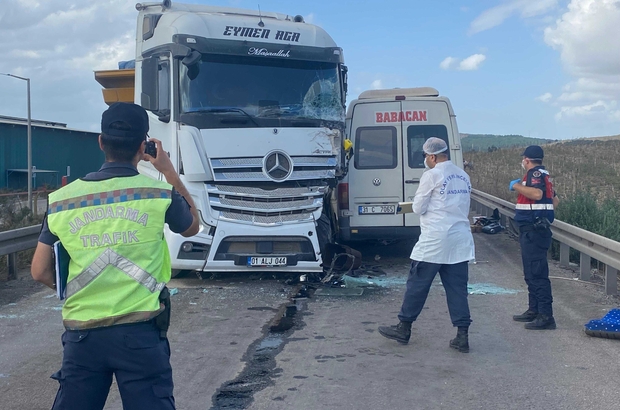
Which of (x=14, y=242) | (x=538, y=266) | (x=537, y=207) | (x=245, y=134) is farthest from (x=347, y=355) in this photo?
(x=14, y=242)

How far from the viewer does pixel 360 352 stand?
19.8 feet

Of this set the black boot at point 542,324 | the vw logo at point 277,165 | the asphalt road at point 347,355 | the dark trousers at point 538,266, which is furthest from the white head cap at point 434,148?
the vw logo at point 277,165

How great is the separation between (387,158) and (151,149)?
26.4 feet

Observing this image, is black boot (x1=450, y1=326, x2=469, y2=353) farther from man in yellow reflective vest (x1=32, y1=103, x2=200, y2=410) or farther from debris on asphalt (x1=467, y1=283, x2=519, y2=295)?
man in yellow reflective vest (x1=32, y1=103, x2=200, y2=410)

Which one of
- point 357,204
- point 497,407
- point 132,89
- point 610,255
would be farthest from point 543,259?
point 132,89

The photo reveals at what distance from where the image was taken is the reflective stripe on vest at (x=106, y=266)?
2.82m

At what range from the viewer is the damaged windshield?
8.84 m

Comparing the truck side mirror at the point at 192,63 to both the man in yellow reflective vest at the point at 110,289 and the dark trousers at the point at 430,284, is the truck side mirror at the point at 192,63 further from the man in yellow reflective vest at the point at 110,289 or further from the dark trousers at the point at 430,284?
the man in yellow reflective vest at the point at 110,289

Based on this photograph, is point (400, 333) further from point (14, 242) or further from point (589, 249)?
point (14, 242)

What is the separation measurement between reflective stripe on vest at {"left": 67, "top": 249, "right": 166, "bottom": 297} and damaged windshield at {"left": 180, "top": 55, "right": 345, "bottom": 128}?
6.02m

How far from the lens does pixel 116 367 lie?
2.81m

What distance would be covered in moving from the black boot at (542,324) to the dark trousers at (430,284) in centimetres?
103

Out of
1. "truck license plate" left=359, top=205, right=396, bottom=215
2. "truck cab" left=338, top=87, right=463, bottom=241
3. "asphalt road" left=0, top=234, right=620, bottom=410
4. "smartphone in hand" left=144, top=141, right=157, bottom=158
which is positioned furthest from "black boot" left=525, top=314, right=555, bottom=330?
"smartphone in hand" left=144, top=141, right=157, bottom=158

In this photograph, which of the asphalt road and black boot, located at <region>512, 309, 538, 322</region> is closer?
the asphalt road
